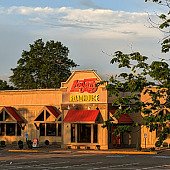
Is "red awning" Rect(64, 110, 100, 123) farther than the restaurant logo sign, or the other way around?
the restaurant logo sign

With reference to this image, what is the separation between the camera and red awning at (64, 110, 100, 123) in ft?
171

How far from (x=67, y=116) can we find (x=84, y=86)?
3.73 meters

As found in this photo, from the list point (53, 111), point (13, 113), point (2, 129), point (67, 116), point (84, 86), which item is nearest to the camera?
point (84, 86)

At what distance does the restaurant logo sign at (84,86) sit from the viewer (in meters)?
52.3

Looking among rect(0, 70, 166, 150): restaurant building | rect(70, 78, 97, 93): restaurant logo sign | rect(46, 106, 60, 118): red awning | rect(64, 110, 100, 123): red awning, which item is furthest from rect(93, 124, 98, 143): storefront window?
rect(46, 106, 60, 118): red awning

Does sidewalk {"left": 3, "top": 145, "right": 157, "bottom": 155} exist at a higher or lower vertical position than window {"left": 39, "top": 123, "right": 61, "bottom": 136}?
lower

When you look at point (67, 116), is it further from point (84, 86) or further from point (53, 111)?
point (84, 86)

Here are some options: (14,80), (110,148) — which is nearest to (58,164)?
(110,148)

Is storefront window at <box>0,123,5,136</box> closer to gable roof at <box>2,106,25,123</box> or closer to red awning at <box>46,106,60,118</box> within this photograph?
gable roof at <box>2,106,25,123</box>

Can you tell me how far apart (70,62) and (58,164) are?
59658 mm

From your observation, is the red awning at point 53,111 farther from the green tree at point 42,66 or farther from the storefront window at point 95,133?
the green tree at point 42,66

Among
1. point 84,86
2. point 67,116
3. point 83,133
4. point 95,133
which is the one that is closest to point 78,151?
point 95,133

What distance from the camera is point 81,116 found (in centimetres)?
5309

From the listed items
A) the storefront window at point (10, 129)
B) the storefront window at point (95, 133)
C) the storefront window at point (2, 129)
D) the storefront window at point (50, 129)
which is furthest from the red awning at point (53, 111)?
the storefront window at point (2, 129)
